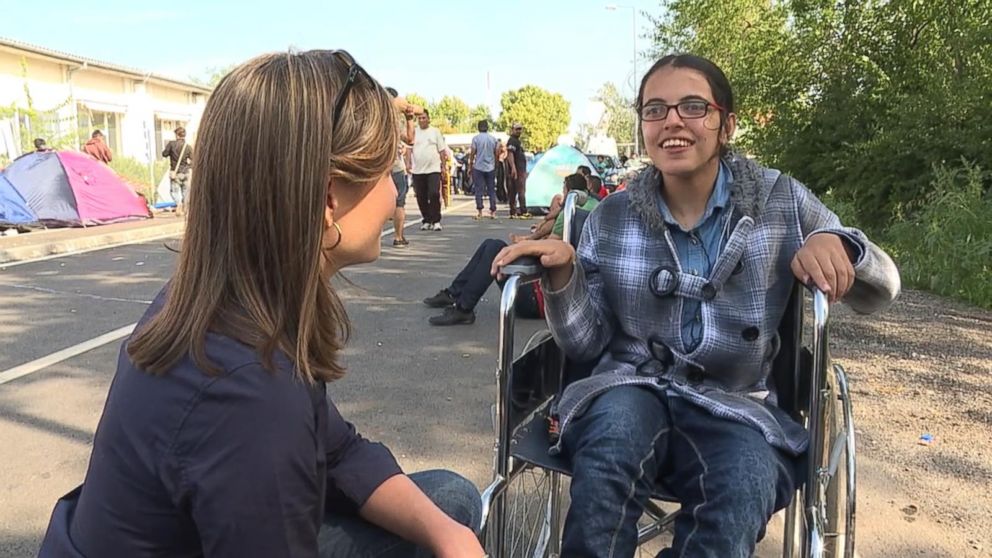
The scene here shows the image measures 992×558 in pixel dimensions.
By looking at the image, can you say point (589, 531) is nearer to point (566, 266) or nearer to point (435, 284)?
point (566, 266)

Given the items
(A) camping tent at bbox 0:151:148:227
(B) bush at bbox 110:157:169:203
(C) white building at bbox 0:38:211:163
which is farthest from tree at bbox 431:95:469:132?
(A) camping tent at bbox 0:151:148:227

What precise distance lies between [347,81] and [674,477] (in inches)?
46.6

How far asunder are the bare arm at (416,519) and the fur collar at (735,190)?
3.34 ft

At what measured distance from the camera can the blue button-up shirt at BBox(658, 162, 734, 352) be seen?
221 cm

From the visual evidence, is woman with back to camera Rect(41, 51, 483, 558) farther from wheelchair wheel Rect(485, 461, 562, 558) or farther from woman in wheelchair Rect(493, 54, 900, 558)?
wheelchair wheel Rect(485, 461, 562, 558)

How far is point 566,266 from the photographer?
214 centimetres

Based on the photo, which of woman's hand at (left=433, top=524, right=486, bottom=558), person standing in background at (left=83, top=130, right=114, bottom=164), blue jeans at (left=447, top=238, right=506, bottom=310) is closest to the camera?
woman's hand at (left=433, top=524, right=486, bottom=558)

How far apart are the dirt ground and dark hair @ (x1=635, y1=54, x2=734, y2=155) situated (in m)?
1.50

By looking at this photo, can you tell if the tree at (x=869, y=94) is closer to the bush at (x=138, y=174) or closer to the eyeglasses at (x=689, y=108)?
the eyeglasses at (x=689, y=108)

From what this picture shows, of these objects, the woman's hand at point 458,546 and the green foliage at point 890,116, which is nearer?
the woman's hand at point 458,546

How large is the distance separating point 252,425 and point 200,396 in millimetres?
78

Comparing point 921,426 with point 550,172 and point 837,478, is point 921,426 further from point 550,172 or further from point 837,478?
point 550,172

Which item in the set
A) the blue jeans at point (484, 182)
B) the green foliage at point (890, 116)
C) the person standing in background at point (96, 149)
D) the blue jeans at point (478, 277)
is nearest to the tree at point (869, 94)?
the green foliage at point (890, 116)

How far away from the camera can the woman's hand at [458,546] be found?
147cm
